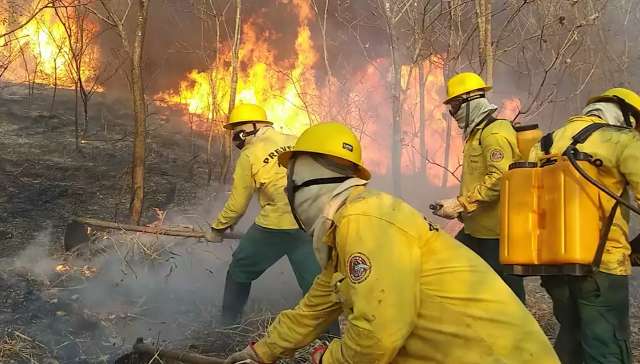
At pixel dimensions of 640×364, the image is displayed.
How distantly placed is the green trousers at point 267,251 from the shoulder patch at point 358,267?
2.99 m

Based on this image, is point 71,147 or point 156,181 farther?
point 71,147


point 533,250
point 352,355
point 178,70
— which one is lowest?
point 352,355

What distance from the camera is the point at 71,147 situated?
39.1 ft

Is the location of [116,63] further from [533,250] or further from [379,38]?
[533,250]

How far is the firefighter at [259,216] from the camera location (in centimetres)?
496

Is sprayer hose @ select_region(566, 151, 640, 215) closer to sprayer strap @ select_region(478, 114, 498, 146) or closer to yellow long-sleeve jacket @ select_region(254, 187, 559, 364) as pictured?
yellow long-sleeve jacket @ select_region(254, 187, 559, 364)

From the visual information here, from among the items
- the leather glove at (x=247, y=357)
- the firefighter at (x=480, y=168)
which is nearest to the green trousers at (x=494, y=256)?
the firefighter at (x=480, y=168)

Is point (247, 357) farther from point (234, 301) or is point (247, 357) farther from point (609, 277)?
point (234, 301)

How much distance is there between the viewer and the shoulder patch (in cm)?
193

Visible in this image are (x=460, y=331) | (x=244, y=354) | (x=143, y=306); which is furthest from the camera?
(x=143, y=306)

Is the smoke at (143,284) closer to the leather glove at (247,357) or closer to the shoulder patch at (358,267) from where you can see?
the leather glove at (247,357)

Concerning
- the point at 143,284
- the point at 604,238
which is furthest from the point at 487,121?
the point at 143,284

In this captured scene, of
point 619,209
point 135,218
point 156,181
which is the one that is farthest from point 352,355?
point 156,181

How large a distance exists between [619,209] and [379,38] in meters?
15.5
